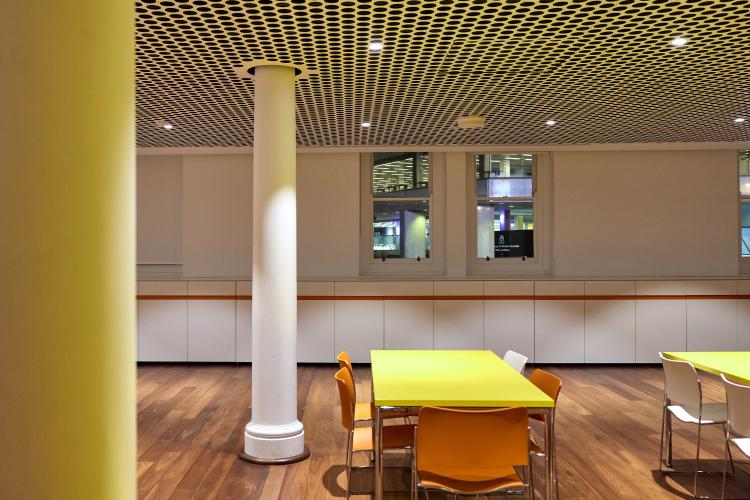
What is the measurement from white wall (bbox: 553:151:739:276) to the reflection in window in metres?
2.00

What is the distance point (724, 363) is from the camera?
176 inches

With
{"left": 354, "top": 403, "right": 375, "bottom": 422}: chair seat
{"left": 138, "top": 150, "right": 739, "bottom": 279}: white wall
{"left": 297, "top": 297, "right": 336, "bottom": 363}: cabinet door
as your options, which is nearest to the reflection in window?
{"left": 138, "top": 150, "right": 739, "bottom": 279}: white wall

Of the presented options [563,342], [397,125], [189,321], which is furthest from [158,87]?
[563,342]

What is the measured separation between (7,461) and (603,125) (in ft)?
24.4

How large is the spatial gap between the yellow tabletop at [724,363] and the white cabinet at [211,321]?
583 centimetres

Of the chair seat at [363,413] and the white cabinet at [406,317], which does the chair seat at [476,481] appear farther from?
the white cabinet at [406,317]

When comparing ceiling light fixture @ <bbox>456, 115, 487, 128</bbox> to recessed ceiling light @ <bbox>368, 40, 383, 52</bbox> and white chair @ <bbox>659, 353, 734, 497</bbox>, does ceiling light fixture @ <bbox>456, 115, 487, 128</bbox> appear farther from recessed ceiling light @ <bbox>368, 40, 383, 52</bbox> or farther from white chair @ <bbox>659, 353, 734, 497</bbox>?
white chair @ <bbox>659, 353, 734, 497</bbox>

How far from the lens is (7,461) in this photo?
3.76 ft

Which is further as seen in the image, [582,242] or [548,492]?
[582,242]

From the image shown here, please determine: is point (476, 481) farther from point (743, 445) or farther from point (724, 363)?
point (724, 363)

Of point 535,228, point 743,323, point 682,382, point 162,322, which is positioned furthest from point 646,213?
point 162,322

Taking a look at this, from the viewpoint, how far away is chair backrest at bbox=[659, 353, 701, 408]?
4.24 meters

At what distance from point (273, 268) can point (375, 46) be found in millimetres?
1860

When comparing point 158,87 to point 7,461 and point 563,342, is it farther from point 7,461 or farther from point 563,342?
point 563,342
